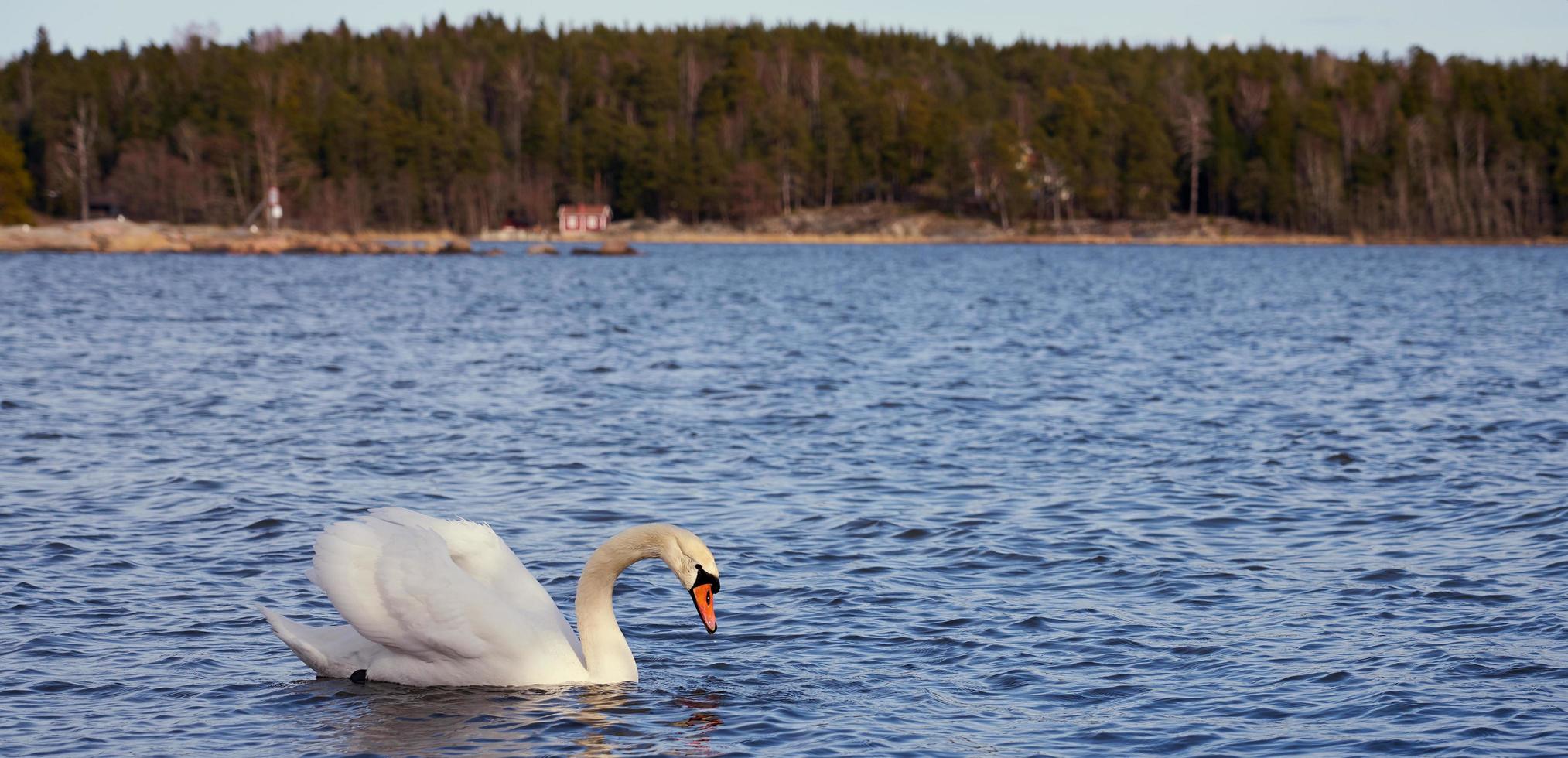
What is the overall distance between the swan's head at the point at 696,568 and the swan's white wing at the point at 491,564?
89 cm

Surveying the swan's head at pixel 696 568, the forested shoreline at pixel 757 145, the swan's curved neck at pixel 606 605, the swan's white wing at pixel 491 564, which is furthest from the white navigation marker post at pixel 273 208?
the swan's head at pixel 696 568

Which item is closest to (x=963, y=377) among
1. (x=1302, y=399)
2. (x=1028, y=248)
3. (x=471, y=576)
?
(x=1302, y=399)

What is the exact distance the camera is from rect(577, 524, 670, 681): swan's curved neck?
8.25 metres

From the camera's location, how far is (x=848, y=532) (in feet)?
40.3

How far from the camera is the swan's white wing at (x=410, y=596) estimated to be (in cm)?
795

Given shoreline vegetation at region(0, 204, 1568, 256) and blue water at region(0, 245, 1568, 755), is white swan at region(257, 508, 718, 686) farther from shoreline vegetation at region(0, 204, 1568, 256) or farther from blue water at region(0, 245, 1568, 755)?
shoreline vegetation at region(0, 204, 1568, 256)

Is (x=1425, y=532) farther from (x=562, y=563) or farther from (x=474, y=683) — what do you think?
(x=474, y=683)

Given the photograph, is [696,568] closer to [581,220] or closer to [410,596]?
[410,596]

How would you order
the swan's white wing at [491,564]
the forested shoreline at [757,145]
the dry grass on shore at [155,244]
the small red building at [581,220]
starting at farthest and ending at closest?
the small red building at [581,220]
the forested shoreline at [757,145]
the dry grass on shore at [155,244]
the swan's white wing at [491,564]

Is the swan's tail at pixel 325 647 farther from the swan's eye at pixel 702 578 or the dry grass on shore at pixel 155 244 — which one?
the dry grass on shore at pixel 155 244

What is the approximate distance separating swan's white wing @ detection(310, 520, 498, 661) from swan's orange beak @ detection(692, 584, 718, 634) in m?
1.04

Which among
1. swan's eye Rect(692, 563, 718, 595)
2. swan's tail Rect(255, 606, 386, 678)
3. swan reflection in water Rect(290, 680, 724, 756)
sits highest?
swan's eye Rect(692, 563, 718, 595)

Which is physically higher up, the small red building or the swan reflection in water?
the small red building

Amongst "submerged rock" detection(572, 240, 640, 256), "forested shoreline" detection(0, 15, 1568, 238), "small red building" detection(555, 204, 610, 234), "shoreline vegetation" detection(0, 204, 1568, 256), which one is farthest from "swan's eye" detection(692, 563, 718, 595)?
"small red building" detection(555, 204, 610, 234)
